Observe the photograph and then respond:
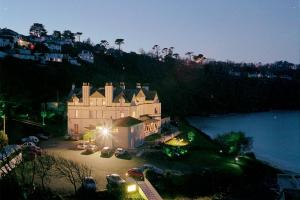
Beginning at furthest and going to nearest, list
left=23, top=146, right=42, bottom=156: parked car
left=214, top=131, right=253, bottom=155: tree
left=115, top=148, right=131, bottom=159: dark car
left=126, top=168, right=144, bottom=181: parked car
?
left=214, top=131, right=253, bottom=155: tree
left=115, top=148, right=131, bottom=159: dark car
left=23, top=146, right=42, bottom=156: parked car
left=126, top=168, right=144, bottom=181: parked car

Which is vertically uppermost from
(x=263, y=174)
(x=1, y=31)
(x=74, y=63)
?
(x=1, y=31)

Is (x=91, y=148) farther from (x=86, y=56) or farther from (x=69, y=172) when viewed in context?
(x=86, y=56)

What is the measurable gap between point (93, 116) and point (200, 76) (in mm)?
85129

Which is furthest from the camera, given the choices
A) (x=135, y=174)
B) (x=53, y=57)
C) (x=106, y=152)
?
(x=53, y=57)

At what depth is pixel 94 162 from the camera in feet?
77.4

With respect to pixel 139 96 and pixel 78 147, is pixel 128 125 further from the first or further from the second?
pixel 139 96

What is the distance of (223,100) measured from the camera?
10475 centimetres

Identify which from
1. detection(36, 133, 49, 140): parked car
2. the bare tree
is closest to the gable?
detection(36, 133, 49, 140): parked car

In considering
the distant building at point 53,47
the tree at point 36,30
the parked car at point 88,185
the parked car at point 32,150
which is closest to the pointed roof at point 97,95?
the parked car at point 32,150

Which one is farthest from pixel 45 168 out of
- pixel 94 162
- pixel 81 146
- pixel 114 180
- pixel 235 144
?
pixel 235 144

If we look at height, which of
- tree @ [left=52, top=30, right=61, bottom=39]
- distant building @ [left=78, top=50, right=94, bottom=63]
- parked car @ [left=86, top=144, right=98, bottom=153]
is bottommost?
parked car @ [left=86, top=144, right=98, bottom=153]

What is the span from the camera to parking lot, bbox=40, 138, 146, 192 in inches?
748

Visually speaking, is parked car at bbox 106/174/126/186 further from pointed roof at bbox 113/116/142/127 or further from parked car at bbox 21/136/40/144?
parked car at bbox 21/136/40/144

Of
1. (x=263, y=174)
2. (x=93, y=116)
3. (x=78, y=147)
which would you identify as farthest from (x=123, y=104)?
(x=263, y=174)
